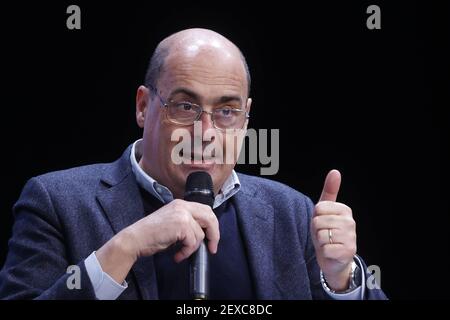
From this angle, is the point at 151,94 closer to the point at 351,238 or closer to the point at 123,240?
the point at 123,240

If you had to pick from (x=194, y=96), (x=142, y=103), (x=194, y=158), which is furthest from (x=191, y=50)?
(x=194, y=158)

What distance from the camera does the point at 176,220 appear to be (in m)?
1.83

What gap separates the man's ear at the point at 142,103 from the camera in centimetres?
251

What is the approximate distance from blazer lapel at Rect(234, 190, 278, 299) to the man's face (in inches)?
5.6

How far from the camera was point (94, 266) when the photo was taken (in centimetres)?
189

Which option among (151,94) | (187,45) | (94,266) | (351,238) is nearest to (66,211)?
(94,266)

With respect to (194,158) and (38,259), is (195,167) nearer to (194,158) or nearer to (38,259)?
(194,158)

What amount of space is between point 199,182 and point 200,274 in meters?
0.36

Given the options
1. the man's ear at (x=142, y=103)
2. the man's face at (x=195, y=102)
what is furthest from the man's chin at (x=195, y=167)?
the man's ear at (x=142, y=103)

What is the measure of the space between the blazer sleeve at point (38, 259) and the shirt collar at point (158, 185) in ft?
1.15

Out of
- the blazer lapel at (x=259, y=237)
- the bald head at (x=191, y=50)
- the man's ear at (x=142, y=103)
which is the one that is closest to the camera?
the blazer lapel at (x=259, y=237)

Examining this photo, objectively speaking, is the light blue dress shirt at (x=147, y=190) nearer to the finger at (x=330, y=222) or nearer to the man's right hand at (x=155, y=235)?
the man's right hand at (x=155, y=235)

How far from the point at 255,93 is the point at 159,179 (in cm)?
71

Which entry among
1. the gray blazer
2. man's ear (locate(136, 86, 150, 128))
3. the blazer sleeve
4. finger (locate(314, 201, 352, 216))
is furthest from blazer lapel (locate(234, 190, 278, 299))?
Result: the blazer sleeve
